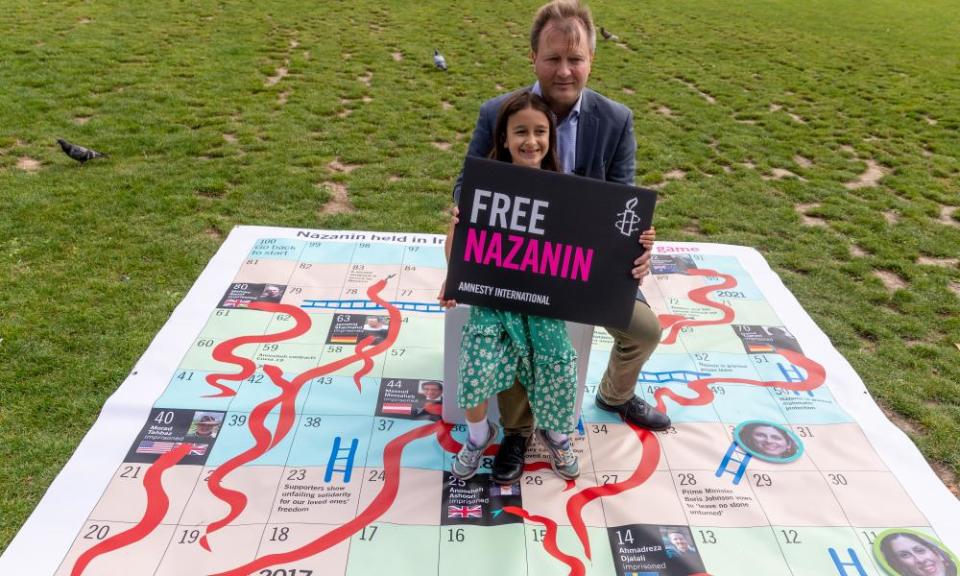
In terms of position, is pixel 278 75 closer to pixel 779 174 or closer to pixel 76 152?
pixel 76 152

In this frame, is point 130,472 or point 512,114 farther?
point 130,472

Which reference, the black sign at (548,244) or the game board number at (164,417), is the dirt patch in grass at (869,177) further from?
the game board number at (164,417)

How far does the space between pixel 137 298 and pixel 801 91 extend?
844 cm

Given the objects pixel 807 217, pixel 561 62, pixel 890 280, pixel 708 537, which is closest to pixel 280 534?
pixel 708 537

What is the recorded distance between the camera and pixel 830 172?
218 inches

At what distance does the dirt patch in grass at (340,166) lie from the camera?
16.6 ft

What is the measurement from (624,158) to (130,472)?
7.48 ft

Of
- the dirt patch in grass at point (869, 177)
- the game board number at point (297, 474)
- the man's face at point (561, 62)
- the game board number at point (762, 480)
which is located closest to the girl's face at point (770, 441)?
the game board number at point (762, 480)

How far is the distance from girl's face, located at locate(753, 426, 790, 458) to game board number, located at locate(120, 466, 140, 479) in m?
2.55

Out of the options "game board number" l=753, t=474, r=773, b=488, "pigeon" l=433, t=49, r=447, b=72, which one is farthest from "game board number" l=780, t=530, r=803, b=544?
"pigeon" l=433, t=49, r=447, b=72

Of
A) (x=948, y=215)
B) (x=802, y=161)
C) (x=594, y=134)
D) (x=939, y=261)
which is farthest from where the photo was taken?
(x=802, y=161)

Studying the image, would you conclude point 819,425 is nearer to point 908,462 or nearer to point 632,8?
point 908,462

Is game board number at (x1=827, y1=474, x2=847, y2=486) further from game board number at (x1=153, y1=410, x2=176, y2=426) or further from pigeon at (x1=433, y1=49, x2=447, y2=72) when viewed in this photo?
pigeon at (x1=433, y1=49, x2=447, y2=72)

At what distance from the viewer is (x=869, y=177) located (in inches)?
218
